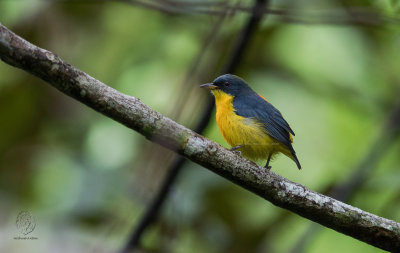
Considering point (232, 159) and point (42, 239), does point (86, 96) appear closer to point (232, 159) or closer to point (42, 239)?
point (232, 159)

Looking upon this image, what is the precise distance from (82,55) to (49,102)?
0.76m

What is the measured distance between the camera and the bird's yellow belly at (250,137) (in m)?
4.47

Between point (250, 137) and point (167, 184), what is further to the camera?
point (167, 184)

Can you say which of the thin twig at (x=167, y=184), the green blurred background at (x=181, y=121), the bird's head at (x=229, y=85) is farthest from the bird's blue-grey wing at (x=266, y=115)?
the green blurred background at (x=181, y=121)

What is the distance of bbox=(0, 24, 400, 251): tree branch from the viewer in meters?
2.68

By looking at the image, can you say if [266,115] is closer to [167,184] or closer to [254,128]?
[254,128]

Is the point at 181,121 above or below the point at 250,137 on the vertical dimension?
below

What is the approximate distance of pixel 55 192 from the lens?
5.13 metres

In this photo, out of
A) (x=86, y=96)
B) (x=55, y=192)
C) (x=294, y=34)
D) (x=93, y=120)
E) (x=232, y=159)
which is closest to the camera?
(x=86, y=96)

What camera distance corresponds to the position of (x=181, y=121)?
5.43m

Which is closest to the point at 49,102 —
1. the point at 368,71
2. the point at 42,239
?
the point at 42,239

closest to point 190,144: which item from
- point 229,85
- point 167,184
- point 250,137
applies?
point 250,137

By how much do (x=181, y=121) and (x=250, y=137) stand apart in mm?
1150

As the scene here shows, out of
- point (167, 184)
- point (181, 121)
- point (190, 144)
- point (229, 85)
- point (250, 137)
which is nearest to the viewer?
point (190, 144)
